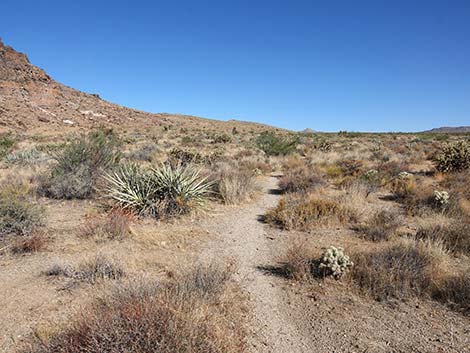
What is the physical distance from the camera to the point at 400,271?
161 inches

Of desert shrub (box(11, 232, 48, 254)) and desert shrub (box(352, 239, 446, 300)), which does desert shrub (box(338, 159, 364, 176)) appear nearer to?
desert shrub (box(352, 239, 446, 300))

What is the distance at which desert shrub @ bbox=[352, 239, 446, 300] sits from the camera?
396 centimetres

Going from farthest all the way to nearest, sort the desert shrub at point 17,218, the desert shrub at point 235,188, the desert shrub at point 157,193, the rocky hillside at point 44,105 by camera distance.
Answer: the rocky hillside at point 44,105 < the desert shrub at point 235,188 < the desert shrub at point 157,193 < the desert shrub at point 17,218

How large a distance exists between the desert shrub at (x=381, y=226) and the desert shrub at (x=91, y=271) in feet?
15.5

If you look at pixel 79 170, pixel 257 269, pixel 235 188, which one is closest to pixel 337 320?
pixel 257 269

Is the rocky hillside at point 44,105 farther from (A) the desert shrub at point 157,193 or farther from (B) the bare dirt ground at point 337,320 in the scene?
(B) the bare dirt ground at point 337,320

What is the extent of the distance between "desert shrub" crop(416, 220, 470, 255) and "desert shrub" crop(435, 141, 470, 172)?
23.6 feet

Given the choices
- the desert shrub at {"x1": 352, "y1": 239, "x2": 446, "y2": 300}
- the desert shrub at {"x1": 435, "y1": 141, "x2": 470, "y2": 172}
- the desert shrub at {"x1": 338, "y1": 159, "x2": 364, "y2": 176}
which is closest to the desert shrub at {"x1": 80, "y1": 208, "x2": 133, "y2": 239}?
the desert shrub at {"x1": 352, "y1": 239, "x2": 446, "y2": 300}

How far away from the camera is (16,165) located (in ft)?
41.6

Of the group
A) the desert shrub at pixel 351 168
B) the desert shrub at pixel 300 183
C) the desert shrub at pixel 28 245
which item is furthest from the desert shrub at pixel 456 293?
the desert shrub at pixel 351 168

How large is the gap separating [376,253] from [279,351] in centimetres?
253

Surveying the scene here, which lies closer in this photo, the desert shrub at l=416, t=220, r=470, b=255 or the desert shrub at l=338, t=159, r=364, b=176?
the desert shrub at l=416, t=220, r=470, b=255

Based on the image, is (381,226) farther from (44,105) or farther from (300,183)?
(44,105)

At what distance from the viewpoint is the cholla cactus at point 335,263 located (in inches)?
170
